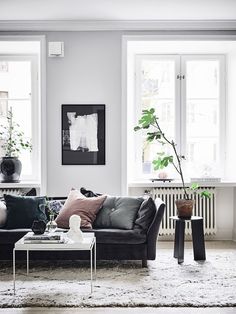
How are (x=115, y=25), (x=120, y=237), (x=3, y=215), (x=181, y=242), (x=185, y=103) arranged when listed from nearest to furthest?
(x=120, y=237)
(x=3, y=215)
(x=181, y=242)
(x=115, y=25)
(x=185, y=103)

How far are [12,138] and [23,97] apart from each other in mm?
582

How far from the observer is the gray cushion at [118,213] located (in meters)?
5.44

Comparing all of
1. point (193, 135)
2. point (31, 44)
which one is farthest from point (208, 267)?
point (31, 44)

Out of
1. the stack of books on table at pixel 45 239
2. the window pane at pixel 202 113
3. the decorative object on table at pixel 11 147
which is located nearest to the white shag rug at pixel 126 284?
the stack of books on table at pixel 45 239

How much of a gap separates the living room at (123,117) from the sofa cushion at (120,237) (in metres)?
0.01

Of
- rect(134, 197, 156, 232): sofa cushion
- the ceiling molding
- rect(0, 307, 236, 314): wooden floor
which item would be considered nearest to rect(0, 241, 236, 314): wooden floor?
rect(0, 307, 236, 314): wooden floor

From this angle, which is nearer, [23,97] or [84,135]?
[84,135]

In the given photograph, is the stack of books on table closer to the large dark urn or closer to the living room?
the living room

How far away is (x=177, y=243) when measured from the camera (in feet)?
18.7

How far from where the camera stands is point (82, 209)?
5.54 m

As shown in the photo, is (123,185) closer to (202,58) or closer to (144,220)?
(144,220)

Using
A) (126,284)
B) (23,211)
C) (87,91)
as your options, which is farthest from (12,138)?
(126,284)

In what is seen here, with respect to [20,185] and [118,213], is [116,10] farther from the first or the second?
[20,185]

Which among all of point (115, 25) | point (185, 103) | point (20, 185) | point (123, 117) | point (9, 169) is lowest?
point (20, 185)
